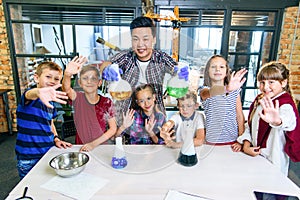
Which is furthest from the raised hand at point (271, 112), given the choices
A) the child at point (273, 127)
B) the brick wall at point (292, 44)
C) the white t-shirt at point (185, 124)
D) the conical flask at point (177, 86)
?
the brick wall at point (292, 44)

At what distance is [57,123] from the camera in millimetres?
1581

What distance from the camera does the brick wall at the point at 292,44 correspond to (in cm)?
273

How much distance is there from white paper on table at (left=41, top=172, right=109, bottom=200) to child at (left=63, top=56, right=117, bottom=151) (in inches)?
8.2

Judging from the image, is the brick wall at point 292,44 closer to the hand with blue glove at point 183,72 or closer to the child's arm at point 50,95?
the hand with blue glove at point 183,72

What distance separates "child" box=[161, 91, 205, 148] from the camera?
1011 mm

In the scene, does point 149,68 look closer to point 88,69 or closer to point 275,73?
point 88,69

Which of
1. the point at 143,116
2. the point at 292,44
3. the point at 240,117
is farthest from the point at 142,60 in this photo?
the point at 292,44

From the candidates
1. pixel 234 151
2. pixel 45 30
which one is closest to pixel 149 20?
pixel 234 151

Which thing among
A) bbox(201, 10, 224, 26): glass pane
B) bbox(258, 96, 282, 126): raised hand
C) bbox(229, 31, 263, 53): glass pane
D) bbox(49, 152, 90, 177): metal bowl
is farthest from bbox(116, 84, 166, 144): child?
bbox(229, 31, 263, 53): glass pane

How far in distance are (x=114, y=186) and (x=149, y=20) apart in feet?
2.25

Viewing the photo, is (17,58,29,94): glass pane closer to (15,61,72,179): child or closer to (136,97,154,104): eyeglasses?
(15,61,72,179): child

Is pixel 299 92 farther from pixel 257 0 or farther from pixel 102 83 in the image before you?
pixel 102 83

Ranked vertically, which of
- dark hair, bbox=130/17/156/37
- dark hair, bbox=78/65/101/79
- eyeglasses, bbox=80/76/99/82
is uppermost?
dark hair, bbox=130/17/156/37

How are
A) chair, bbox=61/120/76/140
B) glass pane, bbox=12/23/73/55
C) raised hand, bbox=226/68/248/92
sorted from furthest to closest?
glass pane, bbox=12/23/73/55 → chair, bbox=61/120/76/140 → raised hand, bbox=226/68/248/92
